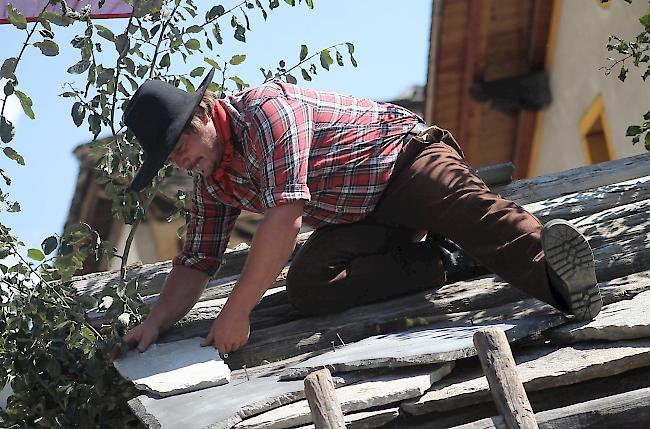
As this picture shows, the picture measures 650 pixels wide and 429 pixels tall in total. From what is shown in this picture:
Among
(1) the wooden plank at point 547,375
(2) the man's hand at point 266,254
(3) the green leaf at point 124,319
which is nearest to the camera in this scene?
(1) the wooden plank at point 547,375

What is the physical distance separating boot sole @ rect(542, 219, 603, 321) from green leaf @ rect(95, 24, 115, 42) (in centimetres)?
203

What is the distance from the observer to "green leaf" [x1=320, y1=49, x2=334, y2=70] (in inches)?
211

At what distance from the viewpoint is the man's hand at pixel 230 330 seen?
4.09 meters

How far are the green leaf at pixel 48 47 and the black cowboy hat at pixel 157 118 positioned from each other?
57 cm

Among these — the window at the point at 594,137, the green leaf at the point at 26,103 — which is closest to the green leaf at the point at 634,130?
the green leaf at the point at 26,103

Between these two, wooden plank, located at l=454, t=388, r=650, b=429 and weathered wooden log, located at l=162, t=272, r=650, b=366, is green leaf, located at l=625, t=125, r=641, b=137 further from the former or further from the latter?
wooden plank, located at l=454, t=388, r=650, b=429

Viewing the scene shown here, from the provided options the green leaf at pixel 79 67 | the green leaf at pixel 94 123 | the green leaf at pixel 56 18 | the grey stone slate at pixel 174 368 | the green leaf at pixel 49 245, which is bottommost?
the grey stone slate at pixel 174 368

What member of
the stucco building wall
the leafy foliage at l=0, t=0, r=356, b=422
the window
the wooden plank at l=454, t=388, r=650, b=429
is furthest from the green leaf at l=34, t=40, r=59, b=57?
the window

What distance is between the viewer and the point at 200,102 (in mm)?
4168

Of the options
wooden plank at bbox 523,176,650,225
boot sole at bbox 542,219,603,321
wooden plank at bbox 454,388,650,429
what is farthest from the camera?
wooden plank at bbox 523,176,650,225

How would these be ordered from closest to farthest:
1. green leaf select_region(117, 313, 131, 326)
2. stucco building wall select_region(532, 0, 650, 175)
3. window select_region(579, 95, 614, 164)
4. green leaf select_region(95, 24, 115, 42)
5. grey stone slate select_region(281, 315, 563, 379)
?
grey stone slate select_region(281, 315, 563, 379) < green leaf select_region(117, 313, 131, 326) < green leaf select_region(95, 24, 115, 42) < stucco building wall select_region(532, 0, 650, 175) < window select_region(579, 95, 614, 164)

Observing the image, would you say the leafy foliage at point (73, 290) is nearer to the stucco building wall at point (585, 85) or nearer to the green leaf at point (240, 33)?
the green leaf at point (240, 33)

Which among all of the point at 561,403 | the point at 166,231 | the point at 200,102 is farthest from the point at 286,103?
the point at 166,231

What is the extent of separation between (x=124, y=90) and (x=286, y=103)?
0.96 metres
